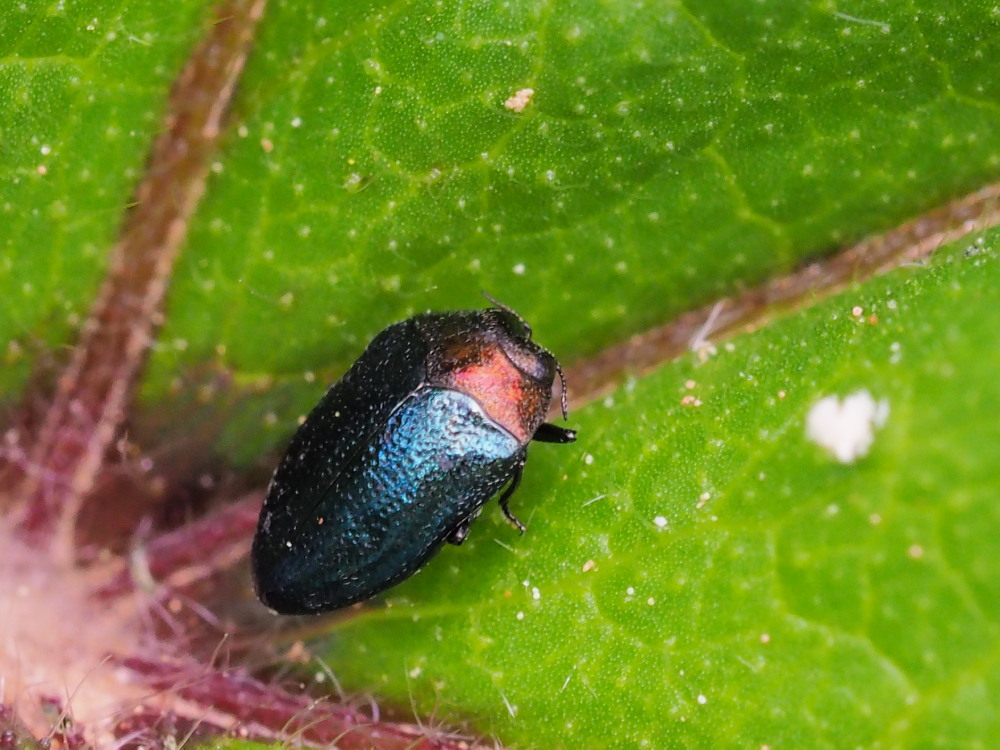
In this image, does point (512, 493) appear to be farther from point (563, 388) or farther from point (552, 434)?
point (563, 388)

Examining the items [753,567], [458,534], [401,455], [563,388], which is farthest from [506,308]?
[753,567]

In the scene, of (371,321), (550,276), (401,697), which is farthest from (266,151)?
(401,697)

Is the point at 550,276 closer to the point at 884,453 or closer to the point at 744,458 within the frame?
the point at 744,458

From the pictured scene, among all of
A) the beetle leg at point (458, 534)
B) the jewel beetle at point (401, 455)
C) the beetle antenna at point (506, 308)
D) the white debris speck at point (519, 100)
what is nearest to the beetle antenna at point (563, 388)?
the jewel beetle at point (401, 455)

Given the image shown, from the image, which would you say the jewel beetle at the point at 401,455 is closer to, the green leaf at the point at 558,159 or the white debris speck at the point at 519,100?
the green leaf at the point at 558,159

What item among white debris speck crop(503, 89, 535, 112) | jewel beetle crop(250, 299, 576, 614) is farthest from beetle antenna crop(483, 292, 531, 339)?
white debris speck crop(503, 89, 535, 112)

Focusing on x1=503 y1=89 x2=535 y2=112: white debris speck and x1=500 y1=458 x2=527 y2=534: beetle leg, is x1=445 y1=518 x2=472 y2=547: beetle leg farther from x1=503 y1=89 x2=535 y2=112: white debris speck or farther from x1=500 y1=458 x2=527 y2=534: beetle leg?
x1=503 y1=89 x2=535 y2=112: white debris speck
